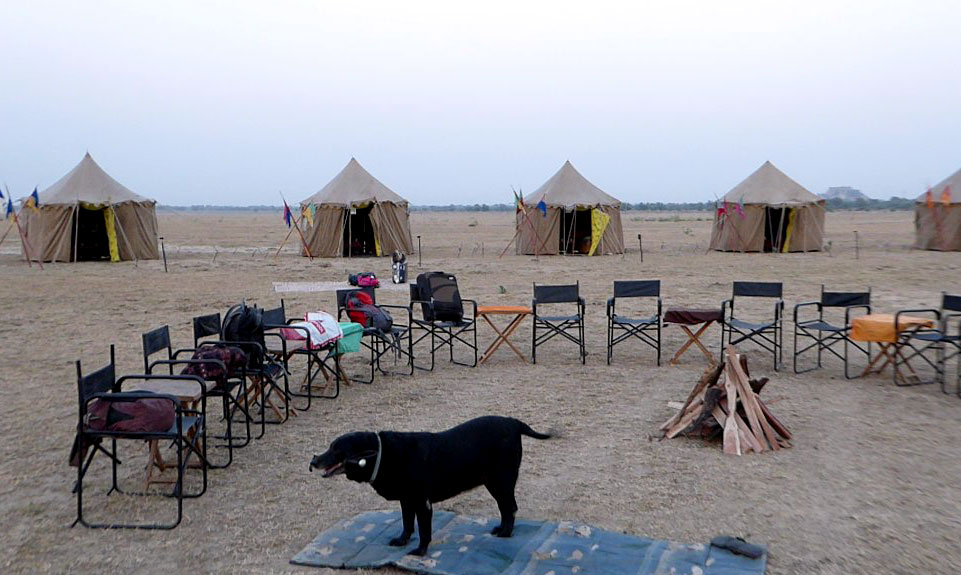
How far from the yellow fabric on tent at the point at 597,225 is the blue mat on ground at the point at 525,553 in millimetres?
17819

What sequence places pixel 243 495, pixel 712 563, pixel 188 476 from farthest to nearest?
pixel 188 476, pixel 243 495, pixel 712 563

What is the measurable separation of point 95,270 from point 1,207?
16.6 ft

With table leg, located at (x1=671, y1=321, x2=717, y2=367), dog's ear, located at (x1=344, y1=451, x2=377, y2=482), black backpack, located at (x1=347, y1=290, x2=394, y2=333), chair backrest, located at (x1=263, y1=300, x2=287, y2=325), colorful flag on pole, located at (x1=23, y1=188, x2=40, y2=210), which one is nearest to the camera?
dog's ear, located at (x1=344, y1=451, x2=377, y2=482)

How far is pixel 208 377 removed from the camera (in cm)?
515

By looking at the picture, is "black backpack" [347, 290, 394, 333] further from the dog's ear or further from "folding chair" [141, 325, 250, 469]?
the dog's ear

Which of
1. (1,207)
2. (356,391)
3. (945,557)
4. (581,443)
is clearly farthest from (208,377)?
(1,207)

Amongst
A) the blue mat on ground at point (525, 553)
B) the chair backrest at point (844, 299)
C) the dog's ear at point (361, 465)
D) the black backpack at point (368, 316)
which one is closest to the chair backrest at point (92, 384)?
the blue mat on ground at point (525, 553)

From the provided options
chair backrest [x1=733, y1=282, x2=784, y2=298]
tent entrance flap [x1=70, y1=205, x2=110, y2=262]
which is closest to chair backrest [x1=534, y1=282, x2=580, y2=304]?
chair backrest [x1=733, y1=282, x2=784, y2=298]

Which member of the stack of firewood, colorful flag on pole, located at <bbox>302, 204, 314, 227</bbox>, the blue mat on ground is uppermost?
colorful flag on pole, located at <bbox>302, 204, 314, 227</bbox>

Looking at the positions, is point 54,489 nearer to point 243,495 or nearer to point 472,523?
point 243,495

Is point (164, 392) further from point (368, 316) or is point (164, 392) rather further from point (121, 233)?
point (121, 233)

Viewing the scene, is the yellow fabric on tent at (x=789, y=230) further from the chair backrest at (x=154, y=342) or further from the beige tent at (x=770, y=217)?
the chair backrest at (x=154, y=342)

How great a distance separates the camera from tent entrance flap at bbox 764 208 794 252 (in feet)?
73.4

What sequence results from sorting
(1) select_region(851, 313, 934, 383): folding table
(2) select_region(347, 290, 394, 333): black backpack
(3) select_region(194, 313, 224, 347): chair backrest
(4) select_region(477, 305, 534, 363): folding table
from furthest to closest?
(4) select_region(477, 305, 534, 363): folding table → (2) select_region(347, 290, 394, 333): black backpack → (1) select_region(851, 313, 934, 383): folding table → (3) select_region(194, 313, 224, 347): chair backrest
